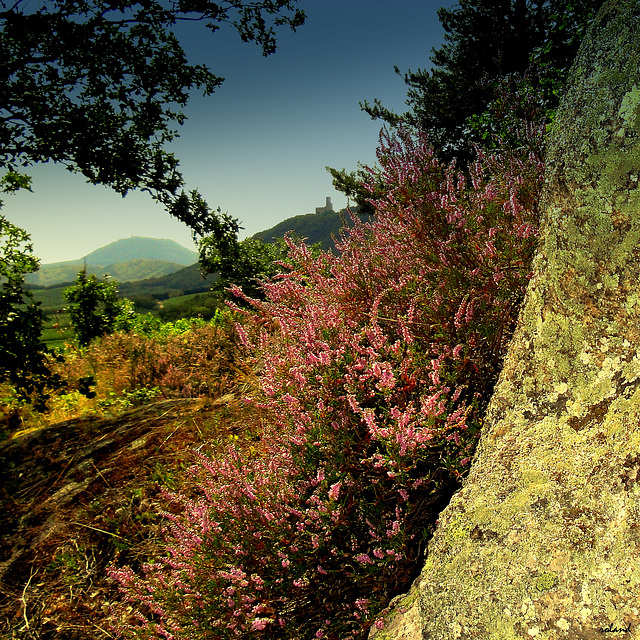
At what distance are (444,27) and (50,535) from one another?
20.3 meters

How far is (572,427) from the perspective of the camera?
1155 mm

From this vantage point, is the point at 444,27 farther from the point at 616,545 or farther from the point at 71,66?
the point at 616,545

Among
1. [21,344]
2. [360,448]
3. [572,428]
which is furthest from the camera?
[21,344]

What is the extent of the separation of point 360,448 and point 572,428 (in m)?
0.86

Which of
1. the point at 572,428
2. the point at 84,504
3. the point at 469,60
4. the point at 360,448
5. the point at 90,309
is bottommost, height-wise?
the point at 84,504

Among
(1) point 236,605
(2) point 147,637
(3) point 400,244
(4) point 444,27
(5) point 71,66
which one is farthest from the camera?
(4) point 444,27

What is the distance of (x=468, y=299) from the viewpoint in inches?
75.4

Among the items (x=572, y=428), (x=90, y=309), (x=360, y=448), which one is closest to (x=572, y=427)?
(x=572, y=428)

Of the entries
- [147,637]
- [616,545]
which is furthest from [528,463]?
[147,637]

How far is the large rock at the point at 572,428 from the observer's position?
99cm

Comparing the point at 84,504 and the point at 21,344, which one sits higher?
the point at 21,344

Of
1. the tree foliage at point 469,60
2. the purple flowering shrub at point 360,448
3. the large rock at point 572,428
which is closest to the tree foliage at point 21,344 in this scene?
the purple flowering shrub at point 360,448

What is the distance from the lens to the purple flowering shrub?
4.92 ft

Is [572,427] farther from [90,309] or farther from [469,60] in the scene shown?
[469,60]
